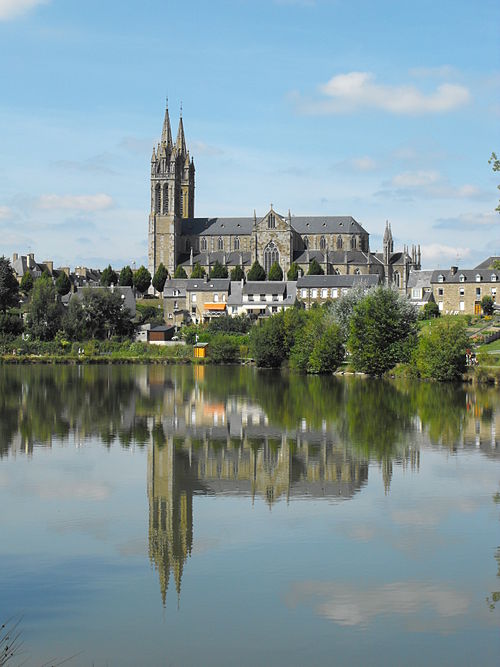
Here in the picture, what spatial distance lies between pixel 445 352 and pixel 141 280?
5847 cm

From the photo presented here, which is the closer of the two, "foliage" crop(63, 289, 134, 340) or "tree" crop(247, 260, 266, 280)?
"foliage" crop(63, 289, 134, 340)

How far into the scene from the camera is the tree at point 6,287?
273ft

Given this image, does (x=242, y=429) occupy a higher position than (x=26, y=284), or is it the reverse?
(x=26, y=284)

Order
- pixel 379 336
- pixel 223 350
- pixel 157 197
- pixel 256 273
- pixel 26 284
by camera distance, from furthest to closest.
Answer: pixel 157 197, pixel 256 273, pixel 26 284, pixel 223 350, pixel 379 336

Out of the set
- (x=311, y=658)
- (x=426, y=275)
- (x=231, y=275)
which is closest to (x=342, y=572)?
(x=311, y=658)

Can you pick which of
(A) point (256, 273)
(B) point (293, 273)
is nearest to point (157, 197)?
(A) point (256, 273)

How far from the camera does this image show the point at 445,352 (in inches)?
1905

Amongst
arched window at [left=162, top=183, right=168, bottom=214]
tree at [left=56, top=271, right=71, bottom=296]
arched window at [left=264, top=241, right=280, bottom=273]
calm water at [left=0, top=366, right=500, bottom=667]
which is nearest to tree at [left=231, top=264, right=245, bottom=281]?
arched window at [left=264, top=241, right=280, bottom=273]

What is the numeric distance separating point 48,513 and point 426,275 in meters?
75.5

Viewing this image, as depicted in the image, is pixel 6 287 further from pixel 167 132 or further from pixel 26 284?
pixel 167 132

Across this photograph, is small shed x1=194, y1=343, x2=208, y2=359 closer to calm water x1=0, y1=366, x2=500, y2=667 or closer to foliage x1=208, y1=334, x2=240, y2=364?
foliage x1=208, y1=334, x2=240, y2=364

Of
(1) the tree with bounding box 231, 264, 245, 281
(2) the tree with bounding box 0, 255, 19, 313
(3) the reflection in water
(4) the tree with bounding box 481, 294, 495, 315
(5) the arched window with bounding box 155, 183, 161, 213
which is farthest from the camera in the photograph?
(5) the arched window with bounding box 155, 183, 161, 213

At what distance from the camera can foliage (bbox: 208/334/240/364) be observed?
6869 cm

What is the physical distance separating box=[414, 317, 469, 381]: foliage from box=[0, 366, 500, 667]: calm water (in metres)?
20.6
